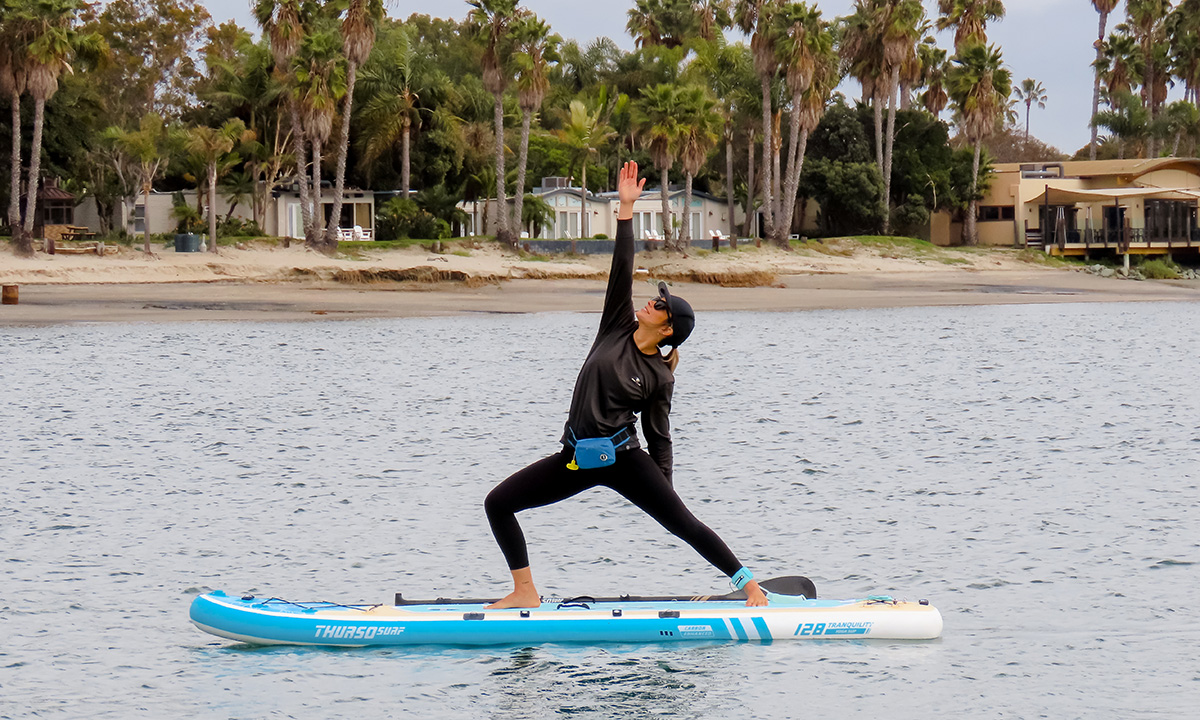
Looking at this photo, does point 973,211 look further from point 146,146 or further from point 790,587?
point 790,587

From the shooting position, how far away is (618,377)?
7273 millimetres

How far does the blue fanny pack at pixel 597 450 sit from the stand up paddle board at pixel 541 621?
139 centimetres

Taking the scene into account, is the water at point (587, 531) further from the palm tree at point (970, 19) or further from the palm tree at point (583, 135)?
the palm tree at point (970, 19)

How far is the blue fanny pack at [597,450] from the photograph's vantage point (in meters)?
7.38

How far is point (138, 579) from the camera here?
35.3ft

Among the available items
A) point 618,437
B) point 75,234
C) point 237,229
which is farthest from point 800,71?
point 618,437

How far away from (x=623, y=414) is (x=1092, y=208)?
218ft

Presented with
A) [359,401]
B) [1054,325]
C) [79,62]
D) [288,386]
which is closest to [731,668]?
[359,401]

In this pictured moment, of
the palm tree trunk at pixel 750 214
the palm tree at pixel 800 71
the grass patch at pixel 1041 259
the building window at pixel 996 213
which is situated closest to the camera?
the palm tree at pixel 800 71

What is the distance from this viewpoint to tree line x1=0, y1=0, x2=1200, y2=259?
50438mm

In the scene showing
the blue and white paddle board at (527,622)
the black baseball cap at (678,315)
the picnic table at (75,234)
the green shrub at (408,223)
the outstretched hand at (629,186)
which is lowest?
the blue and white paddle board at (527,622)

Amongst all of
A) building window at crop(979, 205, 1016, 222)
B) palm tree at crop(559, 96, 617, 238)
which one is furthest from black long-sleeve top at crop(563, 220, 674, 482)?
building window at crop(979, 205, 1016, 222)

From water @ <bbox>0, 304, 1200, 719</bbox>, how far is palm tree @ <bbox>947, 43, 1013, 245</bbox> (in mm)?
41619

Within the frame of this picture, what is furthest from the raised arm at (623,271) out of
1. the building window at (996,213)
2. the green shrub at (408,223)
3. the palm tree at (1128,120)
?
the palm tree at (1128,120)
